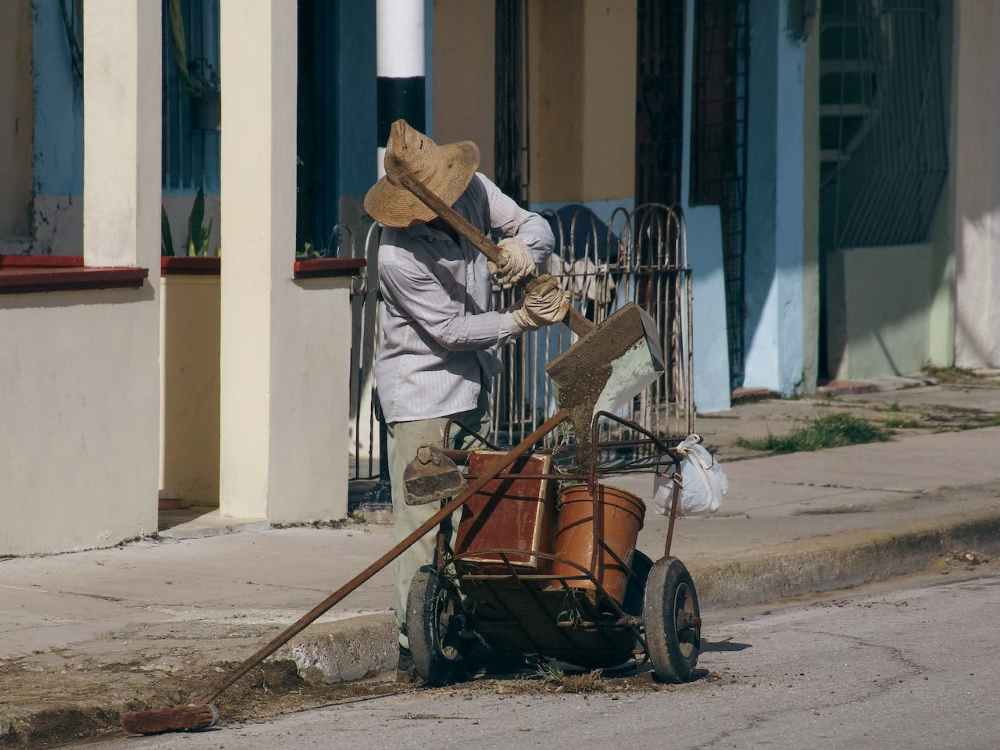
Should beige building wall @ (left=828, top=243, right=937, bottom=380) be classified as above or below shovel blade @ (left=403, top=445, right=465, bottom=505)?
above

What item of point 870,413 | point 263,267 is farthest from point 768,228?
point 263,267

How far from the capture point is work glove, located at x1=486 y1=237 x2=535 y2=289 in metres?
6.50

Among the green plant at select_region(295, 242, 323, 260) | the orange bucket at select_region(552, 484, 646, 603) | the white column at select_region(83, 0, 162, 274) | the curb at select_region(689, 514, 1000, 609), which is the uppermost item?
the white column at select_region(83, 0, 162, 274)

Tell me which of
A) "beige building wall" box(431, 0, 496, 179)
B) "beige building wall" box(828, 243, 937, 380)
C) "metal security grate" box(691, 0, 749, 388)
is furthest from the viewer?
"beige building wall" box(828, 243, 937, 380)

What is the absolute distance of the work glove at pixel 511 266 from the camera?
650 cm

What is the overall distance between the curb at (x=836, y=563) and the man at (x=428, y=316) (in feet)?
6.33

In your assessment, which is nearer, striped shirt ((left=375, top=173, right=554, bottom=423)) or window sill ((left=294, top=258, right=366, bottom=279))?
striped shirt ((left=375, top=173, right=554, bottom=423))

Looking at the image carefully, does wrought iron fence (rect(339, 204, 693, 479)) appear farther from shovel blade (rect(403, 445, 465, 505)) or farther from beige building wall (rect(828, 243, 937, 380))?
beige building wall (rect(828, 243, 937, 380))

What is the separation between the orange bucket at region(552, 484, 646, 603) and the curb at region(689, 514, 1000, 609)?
2.00m

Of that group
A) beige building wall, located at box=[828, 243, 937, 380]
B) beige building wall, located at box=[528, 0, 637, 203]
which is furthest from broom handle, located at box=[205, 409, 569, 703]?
beige building wall, located at box=[828, 243, 937, 380]

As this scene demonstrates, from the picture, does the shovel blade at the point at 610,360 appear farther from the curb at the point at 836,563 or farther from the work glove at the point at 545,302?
the curb at the point at 836,563

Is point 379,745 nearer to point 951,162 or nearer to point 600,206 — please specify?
point 600,206

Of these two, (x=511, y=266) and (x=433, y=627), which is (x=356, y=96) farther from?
(x=433, y=627)

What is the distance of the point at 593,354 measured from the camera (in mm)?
6438
